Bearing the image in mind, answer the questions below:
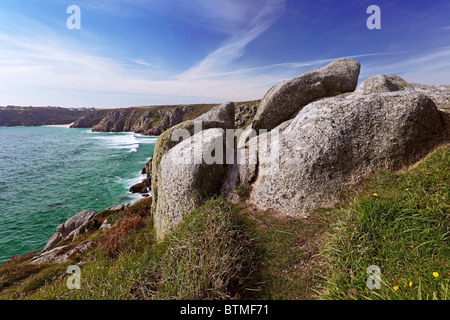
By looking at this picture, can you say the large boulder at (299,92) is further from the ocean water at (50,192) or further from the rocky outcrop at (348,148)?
the ocean water at (50,192)

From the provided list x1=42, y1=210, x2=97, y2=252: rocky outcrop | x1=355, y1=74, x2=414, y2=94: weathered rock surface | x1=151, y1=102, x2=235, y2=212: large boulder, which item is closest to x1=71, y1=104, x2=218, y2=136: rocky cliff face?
x1=42, y1=210, x2=97, y2=252: rocky outcrop

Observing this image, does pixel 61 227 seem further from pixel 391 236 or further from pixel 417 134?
pixel 417 134

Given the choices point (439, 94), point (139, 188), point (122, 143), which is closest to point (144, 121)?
point (122, 143)

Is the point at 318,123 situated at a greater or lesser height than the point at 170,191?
greater

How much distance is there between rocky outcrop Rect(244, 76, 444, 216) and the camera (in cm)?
780

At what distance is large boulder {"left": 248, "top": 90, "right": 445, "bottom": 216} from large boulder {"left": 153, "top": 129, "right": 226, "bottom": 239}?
2.47m

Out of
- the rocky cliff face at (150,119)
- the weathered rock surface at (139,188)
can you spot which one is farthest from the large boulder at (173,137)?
the rocky cliff face at (150,119)

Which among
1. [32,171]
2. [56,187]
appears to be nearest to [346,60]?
[56,187]

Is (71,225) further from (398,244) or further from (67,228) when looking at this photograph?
(398,244)

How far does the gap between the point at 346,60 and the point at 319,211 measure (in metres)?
15.3

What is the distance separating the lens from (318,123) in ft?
28.2

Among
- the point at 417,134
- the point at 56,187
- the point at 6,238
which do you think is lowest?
the point at 6,238

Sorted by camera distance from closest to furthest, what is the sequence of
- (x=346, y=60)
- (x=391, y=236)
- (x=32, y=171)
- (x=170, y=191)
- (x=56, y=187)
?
(x=391, y=236) → (x=170, y=191) → (x=346, y=60) → (x=56, y=187) → (x=32, y=171)

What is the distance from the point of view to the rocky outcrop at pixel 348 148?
25.6 feet
